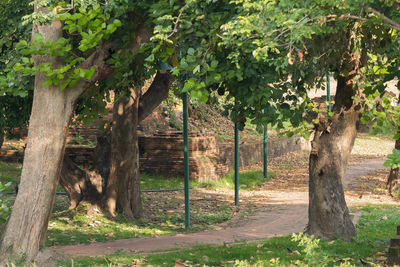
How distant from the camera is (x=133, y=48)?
329 inches

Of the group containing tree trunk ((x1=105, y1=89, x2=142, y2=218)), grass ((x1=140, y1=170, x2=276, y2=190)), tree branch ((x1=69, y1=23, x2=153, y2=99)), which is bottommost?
grass ((x1=140, y1=170, x2=276, y2=190))

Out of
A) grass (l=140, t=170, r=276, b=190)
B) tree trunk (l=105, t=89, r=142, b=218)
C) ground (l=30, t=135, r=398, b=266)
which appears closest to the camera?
ground (l=30, t=135, r=398, b=266)

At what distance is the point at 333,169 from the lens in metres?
9.38

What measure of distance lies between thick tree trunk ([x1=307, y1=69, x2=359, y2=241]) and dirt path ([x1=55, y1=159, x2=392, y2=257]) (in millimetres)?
1984

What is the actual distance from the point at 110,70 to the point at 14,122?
13.3 feet

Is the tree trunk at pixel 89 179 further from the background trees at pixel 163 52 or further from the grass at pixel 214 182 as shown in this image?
the background trees at pixel 163 52

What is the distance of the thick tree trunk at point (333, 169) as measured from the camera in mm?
9367

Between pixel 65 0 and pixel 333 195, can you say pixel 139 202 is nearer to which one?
pixel 333 195

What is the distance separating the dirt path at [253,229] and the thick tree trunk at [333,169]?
1.98 meters

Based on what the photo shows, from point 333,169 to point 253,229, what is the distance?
11.8 feet

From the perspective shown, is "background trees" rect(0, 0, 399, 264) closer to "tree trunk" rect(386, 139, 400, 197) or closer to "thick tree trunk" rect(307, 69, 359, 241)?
"thick tree trunk" rect(307, 69, 359, 241)

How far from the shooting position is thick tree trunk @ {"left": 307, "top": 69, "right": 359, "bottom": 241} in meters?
9.37

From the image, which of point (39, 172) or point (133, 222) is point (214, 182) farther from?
point (39, 172)

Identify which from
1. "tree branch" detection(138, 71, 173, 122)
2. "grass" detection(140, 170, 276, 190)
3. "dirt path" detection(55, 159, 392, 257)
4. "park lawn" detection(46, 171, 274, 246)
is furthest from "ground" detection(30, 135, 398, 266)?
"tree branch" detection(138, 71, 173, 122)
